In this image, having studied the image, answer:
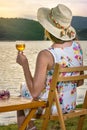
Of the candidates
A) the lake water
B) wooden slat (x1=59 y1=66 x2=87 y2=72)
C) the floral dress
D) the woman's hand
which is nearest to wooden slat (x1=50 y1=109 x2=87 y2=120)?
the floral dress

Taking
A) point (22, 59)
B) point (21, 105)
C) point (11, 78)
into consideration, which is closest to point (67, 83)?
point (22, 59)

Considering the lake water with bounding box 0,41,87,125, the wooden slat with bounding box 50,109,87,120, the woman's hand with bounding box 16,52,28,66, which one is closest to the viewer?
the woman's hand with bounding box 16,52,28,66

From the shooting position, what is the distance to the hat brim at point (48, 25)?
15.1ft

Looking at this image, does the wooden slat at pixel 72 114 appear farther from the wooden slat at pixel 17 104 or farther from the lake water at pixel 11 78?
the lake water at pixel 11 78

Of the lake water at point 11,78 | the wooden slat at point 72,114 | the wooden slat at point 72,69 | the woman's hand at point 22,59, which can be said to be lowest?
the lake water at point 11,78

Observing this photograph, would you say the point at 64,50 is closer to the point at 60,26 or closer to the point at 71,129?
the point at 60,26

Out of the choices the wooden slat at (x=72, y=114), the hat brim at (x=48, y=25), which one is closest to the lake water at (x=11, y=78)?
the hat brim at (x=48, y=25)

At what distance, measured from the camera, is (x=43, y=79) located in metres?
4.45

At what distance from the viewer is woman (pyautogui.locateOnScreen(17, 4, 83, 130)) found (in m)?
4.45


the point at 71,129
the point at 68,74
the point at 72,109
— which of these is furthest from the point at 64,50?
the point at 71,129

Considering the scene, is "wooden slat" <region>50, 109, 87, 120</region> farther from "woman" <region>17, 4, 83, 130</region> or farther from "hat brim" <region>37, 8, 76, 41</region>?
"hat brim" <region>37, 8, 76, 41</region>

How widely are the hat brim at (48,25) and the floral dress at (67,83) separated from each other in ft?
0.32

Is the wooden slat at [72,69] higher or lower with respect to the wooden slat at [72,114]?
higher

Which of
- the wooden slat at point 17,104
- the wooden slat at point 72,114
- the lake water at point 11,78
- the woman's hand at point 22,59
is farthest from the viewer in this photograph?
the lake water at point 11,78
